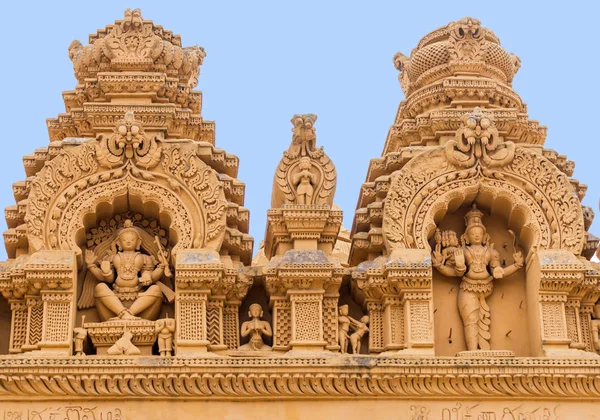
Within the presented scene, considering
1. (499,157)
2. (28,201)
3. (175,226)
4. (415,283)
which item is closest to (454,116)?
(499,157)

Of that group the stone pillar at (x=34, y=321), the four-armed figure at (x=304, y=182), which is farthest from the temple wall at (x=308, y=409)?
the four-armed figure at (x=304, y=182)

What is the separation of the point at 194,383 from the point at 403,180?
4676 mm

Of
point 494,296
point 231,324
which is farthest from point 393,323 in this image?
point 231,324

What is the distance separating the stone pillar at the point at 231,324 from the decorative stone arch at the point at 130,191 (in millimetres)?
887

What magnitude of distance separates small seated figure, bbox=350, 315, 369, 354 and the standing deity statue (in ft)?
4.59

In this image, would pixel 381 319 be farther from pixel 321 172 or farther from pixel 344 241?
pixel 344 241

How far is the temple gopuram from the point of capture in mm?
22453

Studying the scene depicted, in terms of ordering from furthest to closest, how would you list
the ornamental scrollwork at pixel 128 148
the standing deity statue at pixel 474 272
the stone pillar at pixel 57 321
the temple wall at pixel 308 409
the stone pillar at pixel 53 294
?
1. the ornamental scrollwork at pixel 128 148
2. the standing deity statue at pixel 474 272
3. the stone pillar at pixel 53 294
4. the stone pillar at pixel 57 321
5. the temple wall at pixel 308 409

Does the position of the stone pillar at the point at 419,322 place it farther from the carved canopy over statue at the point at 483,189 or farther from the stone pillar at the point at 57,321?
the stone pillar at the point at 57,321

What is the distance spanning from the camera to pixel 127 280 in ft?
77.8

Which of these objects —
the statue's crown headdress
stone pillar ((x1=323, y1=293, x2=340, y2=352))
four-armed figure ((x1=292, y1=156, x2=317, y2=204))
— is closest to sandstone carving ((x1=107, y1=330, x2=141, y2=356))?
stone pillar ((x1=323, y1=293, x2=340, y2=352))

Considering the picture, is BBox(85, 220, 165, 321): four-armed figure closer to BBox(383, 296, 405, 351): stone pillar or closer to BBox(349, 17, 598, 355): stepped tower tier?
BBox(349, 17, 598, 355): stepped tower tier

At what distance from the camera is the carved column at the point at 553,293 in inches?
912

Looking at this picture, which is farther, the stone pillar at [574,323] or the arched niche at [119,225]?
the arched niche at [119,225]
